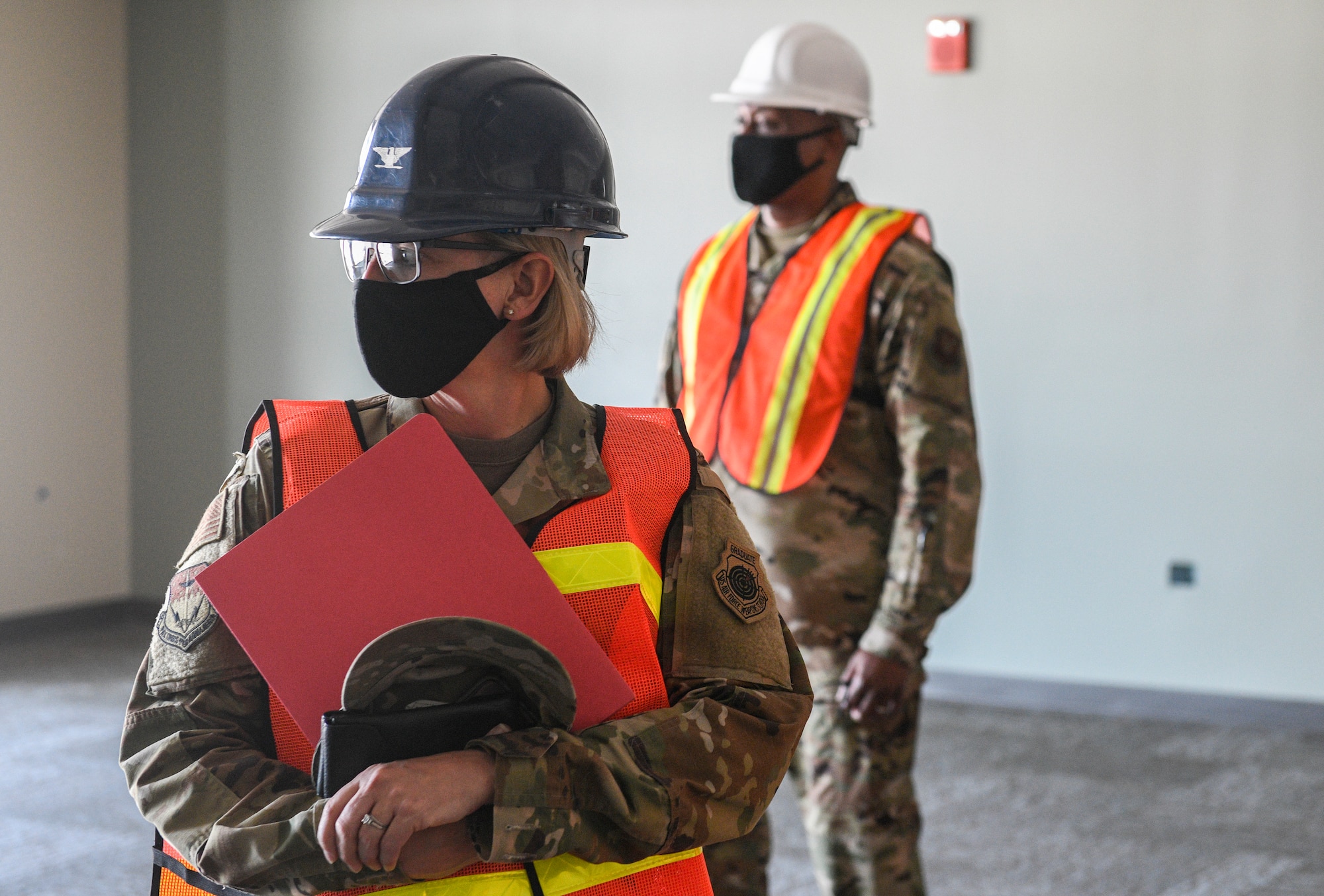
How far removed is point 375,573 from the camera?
104 centimetres

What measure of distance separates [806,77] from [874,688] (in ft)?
4.03

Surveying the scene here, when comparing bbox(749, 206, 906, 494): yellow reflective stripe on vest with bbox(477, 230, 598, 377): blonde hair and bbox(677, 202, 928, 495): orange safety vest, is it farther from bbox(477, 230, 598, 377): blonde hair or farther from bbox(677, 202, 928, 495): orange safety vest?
bbox(477, 230, 598, 377): blonde hair

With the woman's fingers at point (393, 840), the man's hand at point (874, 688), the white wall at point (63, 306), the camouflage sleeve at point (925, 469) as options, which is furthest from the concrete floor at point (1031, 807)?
the woman's fingers at point (393, 840)

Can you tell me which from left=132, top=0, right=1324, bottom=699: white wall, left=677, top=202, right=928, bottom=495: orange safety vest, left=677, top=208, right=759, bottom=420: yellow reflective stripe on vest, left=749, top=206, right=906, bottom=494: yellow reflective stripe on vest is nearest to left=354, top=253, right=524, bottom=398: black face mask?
left=677, top=202, right=928, bottom=495: orange safety vest

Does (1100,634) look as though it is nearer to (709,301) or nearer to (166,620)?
(709,301)

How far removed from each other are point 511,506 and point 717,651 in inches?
8.7

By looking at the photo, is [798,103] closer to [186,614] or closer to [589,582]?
[589,582]

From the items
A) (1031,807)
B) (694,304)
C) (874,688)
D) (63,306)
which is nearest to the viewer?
(874,688)

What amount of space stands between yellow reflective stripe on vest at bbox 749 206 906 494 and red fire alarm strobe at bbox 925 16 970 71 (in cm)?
293

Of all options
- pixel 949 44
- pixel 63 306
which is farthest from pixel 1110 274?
pixel 63 306

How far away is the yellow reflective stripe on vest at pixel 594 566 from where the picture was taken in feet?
3.76

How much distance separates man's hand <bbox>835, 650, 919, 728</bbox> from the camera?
236 centimetres

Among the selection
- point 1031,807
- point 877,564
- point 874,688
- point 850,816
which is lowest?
point 1031,807

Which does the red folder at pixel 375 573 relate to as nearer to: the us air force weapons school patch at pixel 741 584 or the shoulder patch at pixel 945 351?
the us air force weapons school patch at pixel 741 584
